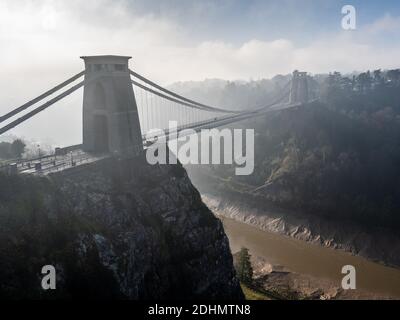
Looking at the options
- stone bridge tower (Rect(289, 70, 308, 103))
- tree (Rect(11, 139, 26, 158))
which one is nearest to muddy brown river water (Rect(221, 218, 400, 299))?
tree (Rect(11, 139, 26, 158))

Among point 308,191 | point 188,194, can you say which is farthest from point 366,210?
point 188,194

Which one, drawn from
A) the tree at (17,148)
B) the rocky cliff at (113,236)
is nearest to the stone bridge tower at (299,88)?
the rocky cliff at (113,236)

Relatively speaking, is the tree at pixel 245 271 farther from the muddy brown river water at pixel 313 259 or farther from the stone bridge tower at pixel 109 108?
the stone bridge tower at pixel 109 108

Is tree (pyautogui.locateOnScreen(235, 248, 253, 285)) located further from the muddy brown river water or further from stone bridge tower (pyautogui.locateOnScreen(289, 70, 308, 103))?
stone bridge tower (pyautogui.locateOnScreen(289, 70, 308, 103))

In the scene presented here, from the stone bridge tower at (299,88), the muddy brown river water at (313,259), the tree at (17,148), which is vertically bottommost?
the muddy brown river water at (313,259)
